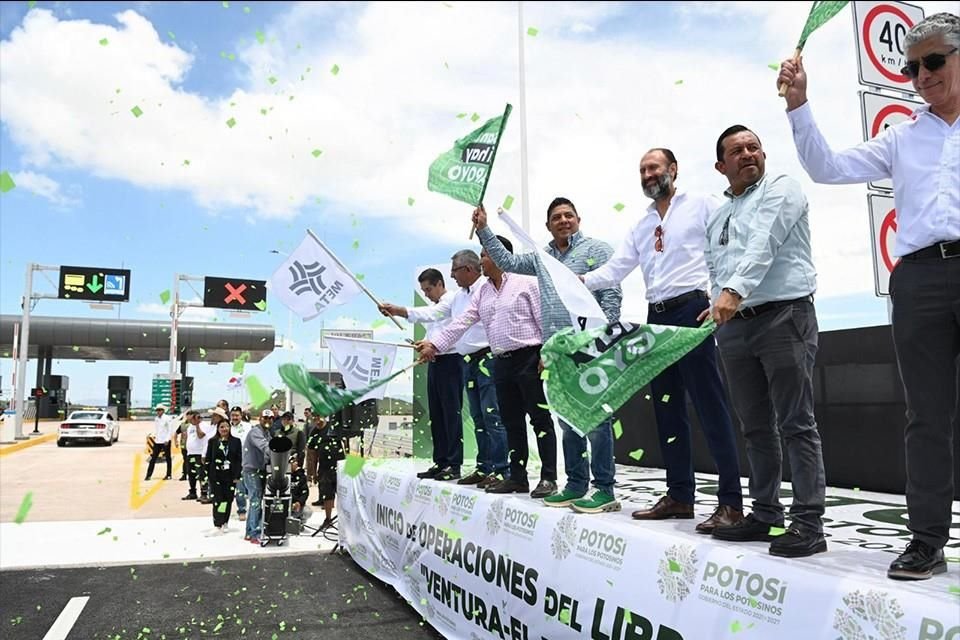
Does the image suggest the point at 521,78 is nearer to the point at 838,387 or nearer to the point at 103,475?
the point at 838,387

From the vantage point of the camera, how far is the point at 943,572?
2199 millimetres

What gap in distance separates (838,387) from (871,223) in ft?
9.68

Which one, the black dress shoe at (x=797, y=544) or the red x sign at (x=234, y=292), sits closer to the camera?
the black dress shoe at (x=797, y=544)

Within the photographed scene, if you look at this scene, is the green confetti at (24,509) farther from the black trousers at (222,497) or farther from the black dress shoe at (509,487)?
the black dress shoe at (509,487)

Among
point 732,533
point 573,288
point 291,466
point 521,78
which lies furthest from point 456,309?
point 521,78

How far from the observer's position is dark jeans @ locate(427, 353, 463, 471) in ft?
18.5

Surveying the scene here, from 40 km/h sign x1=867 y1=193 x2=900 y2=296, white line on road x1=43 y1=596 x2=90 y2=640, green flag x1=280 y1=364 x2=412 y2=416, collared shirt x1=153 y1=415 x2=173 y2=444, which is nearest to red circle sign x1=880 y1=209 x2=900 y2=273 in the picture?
40 km/h sign x1=867 y1=193 x2=900 y2=296

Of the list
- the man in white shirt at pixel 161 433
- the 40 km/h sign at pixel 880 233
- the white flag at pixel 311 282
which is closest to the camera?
the 40 km/h sign at pixel 880 233

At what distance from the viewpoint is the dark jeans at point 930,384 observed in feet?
7.11

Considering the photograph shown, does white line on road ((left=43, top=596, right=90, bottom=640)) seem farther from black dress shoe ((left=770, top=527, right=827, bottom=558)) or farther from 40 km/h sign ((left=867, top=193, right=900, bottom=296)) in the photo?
40 km/h sign ((left=867, top=193, right=900, bottom=296))

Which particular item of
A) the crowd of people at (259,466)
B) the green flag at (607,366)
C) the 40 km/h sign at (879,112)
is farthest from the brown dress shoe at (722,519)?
the crowd of people at (259,466)

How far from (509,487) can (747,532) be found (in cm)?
192

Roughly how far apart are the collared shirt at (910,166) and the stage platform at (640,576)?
1057mm

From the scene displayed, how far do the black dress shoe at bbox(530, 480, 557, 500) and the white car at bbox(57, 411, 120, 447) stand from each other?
26.5m
